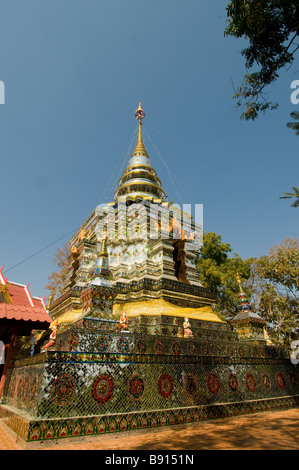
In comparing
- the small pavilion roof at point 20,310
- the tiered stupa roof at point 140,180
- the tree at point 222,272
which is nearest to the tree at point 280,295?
the tree at point 222,272

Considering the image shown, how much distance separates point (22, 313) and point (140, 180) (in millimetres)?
16339

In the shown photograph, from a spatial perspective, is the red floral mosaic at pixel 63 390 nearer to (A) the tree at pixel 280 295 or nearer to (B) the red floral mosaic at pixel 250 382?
(B) the red floral mosaic at pixel 250 382

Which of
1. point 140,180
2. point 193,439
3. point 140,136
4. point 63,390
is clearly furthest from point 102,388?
point 140,136

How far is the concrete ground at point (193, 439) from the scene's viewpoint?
453cm

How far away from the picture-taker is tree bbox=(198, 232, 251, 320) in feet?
73.7

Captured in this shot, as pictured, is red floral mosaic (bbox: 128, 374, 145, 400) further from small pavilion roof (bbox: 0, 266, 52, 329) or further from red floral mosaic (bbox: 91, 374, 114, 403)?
small pavilion roof (bbox: 0, 266, 52, 329)

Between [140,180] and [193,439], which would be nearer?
[193,439]

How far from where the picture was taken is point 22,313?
25.9ft

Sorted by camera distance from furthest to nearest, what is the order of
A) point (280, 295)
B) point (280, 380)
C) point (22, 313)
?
point (280, 295) → point (280, 380) → point (22, 313)

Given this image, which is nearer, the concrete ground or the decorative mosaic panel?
the concrete ground

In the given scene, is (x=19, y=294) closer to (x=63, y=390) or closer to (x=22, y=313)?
(x=22, y=313)

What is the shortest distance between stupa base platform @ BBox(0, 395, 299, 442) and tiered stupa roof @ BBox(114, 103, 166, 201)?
1441 centimetres

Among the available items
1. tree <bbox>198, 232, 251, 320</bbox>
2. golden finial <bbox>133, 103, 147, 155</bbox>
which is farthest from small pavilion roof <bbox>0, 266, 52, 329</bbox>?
golden finial <bbox>133, 103, 147, 155</bbox>

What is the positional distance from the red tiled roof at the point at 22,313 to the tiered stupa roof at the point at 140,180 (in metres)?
12.2
